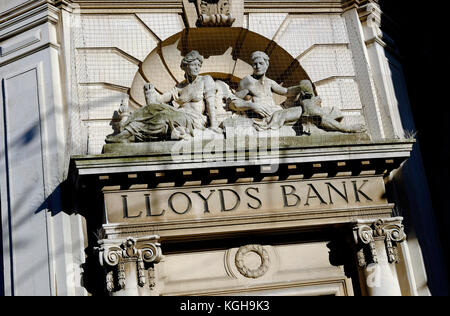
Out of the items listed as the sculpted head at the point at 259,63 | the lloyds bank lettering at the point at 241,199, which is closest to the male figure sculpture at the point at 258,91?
the sculpted head at the point at 259,63

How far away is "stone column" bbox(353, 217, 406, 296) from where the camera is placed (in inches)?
447

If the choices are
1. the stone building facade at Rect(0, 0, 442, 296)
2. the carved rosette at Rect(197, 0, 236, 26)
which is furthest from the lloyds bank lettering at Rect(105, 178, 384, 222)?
the carved rosette at Rect(197, 0, 236, 26)

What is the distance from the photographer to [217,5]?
1323cm

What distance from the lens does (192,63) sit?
1261 cm

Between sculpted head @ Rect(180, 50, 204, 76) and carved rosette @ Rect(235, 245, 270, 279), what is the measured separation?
3.05 metres

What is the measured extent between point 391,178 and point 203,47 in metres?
3.97

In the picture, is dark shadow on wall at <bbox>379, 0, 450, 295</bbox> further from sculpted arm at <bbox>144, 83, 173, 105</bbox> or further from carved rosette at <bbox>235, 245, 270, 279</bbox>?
sculpted arm at <bbox>144, 83, 173, 105</bbox>

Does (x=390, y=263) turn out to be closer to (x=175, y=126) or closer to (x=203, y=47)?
(x=175, y=126)

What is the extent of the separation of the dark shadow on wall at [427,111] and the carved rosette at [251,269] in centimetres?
251

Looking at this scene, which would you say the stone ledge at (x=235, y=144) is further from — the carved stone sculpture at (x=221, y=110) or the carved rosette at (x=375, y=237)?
the carved rosette at (x=375, y=237)

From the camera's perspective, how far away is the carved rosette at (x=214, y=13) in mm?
13047

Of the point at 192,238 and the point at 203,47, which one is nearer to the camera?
the point at 192,238

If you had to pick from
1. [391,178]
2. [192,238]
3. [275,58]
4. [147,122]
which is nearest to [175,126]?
[147,122]
